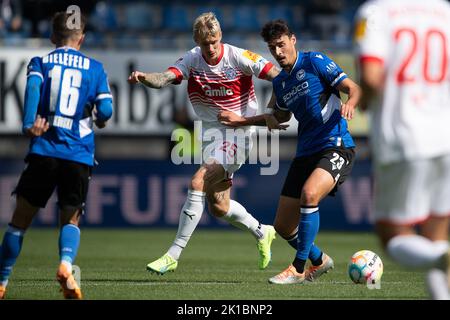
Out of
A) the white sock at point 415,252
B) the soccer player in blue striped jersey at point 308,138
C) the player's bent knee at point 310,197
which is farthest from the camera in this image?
the soccer player in blue striped jersey at point 308,138

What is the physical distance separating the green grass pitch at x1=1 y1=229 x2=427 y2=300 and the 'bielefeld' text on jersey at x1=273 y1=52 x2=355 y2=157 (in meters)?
1.34

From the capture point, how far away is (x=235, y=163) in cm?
925

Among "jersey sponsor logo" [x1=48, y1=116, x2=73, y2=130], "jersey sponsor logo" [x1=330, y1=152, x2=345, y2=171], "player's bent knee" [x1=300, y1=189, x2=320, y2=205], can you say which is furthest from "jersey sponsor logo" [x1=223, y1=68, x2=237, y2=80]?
"jersey sponsor logo" [x1=48, y1=116, x2=73, y2=130]

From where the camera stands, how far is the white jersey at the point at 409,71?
5.14 meters

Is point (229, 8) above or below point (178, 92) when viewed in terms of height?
above

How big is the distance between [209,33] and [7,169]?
33.1 ft

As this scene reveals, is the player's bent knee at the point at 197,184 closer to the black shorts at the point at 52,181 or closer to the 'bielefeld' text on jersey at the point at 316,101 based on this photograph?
the 'bielefeld' text on jersey at the point at 316,101

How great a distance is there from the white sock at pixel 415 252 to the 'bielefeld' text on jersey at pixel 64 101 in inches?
103

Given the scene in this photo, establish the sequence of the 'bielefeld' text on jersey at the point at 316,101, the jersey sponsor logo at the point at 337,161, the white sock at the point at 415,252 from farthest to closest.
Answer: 1. the 'bielefeld' text on jersey at the point at 316,101
2. the jersey sponsor logo at the point at 337,161
3. the white sock at the point at 415,252

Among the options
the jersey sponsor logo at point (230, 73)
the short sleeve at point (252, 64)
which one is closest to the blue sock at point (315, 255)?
the short sleeve at point (252, 64)

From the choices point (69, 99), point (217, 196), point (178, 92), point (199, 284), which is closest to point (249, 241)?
point (178, 92)

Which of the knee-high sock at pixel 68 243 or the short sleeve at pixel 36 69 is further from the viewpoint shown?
the short sleeve at pixel 36 69

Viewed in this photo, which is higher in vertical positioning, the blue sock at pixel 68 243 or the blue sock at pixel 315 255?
the blue sock at pixel 68 243

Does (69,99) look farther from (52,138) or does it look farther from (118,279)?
(118,279)
